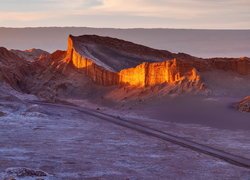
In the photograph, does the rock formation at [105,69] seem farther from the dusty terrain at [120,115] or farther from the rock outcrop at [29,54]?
the rock outcrop at [29,54]

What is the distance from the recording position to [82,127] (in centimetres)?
2244

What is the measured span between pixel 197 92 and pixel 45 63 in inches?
842

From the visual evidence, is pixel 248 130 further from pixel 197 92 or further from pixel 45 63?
pixel 45 63

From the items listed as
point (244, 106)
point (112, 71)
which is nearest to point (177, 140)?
point (244, 106)

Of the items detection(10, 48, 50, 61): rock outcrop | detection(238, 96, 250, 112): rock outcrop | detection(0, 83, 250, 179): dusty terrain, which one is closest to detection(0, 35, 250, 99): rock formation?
detection(238, 96, 250, 112): rock outcrop

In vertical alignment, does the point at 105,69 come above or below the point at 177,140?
above

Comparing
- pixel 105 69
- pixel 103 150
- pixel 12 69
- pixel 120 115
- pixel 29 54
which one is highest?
pixel 29 54

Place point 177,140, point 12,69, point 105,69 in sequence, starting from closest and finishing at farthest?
point 177,140
point 105,69
point 12,69

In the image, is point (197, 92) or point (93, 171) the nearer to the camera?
point (93, 171)

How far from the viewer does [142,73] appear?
113ft

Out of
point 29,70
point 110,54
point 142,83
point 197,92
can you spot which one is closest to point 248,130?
point 197,92

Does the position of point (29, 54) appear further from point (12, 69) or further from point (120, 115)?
point (120, 115)

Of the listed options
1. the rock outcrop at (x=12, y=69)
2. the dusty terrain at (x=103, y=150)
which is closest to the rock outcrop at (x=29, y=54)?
the rock outcrop at (x=12, y=69)

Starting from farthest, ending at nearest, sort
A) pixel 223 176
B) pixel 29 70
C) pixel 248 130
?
pixel 29 70
pixel 248 130
pixel 223 176
